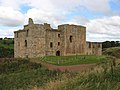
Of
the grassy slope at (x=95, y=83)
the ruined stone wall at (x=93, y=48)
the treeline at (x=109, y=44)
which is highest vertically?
the treeline at (x=109, y=44)

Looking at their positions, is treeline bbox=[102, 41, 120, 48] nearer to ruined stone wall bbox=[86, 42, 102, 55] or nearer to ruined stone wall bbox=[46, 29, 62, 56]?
ruined stone wall bbox=[86, 42, 102, 55]

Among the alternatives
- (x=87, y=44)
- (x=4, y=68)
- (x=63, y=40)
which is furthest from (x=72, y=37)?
(x=4, y=68)

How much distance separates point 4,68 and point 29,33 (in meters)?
13.8

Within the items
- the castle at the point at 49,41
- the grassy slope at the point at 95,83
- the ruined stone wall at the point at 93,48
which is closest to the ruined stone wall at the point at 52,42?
the castle at the point at 49,41

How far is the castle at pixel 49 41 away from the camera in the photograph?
132 ft

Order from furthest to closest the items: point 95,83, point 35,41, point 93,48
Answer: point 93,48, point 35,41, point 95,83

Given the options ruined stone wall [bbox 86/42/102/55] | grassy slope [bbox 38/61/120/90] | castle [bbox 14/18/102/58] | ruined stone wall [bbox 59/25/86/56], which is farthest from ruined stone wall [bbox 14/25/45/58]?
grassy slope [bbox 38/61/120/90]

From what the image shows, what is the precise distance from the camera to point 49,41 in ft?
137

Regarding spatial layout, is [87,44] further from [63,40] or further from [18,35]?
[18,35]

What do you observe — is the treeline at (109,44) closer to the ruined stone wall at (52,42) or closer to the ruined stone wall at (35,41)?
the ruined stone wall at (52,42)

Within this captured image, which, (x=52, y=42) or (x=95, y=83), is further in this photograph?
(x=52, y=42)

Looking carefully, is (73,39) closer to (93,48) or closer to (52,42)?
(52,42)

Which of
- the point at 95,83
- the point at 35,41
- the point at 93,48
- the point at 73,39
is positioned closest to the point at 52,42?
the point at 35,41

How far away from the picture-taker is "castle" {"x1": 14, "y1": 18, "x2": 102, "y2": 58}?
132 feet
